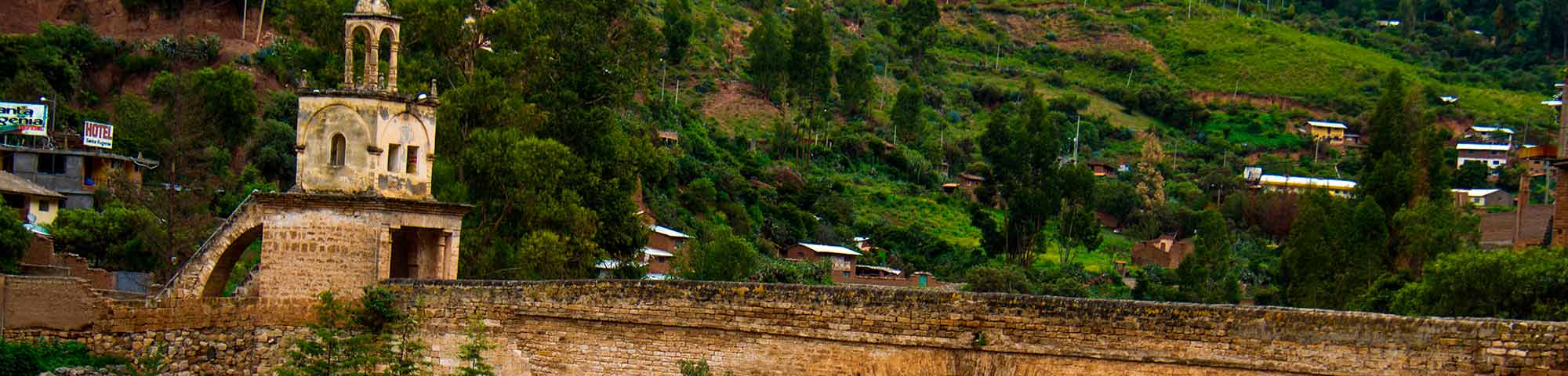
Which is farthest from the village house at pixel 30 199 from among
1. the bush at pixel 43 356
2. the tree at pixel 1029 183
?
the tree at pixel 1029 183

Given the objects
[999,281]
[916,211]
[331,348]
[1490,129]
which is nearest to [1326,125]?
[1490,129]

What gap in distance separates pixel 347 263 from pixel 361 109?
173cm

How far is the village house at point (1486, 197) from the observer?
3334 inches

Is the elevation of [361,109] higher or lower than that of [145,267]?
higher

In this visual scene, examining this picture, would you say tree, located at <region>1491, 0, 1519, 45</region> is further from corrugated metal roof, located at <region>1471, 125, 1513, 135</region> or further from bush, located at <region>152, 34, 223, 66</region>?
bush, located at <region>152, 34, 223, 66</region>

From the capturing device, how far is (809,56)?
7788 centimetres

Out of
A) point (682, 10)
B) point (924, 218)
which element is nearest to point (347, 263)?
point (924, 218)

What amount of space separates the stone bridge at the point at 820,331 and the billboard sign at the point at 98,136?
28.3m

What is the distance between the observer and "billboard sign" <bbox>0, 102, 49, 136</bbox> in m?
46.4

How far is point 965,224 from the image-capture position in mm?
74000

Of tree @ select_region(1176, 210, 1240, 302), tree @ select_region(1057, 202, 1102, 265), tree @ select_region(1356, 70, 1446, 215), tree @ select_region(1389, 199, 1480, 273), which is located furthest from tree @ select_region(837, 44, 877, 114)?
tree @ select_region(1389, 199, 1480, 273)

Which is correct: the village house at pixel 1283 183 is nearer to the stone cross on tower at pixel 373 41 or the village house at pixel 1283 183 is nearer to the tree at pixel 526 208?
the tree at pixel 526 208

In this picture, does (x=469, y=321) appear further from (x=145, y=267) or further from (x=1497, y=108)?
A: (x=1497, y=108)

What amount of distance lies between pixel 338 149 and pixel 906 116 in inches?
2575
